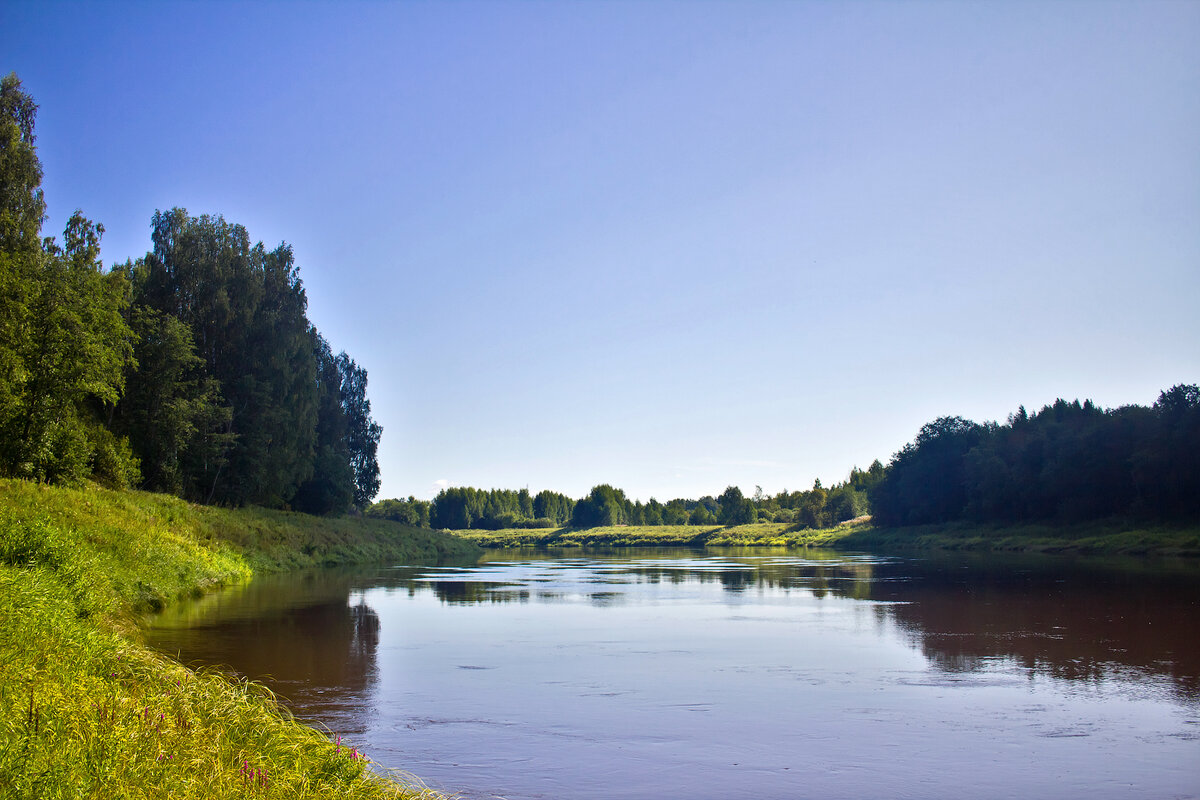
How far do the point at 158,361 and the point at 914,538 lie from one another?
6836cm

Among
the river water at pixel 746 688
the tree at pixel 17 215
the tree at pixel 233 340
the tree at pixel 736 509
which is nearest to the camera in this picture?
the river water at pixel 746 688

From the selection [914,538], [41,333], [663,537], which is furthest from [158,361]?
[663,537]

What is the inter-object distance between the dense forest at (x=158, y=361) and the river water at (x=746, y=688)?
28.6 ft

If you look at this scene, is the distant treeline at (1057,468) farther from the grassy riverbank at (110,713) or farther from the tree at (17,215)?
the tree at (17,215)

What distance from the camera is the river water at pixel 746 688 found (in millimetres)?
8438

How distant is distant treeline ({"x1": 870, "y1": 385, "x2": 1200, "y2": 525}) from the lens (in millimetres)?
53906

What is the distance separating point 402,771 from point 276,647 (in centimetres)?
887

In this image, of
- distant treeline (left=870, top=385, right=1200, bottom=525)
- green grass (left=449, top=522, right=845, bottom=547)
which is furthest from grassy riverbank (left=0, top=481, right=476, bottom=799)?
green grass (left=449, top=522, right=845, bottom=547)

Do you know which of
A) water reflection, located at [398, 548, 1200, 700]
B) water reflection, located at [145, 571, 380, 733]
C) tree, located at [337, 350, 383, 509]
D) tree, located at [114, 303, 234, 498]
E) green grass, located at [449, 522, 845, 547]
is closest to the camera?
water reflection, located at [145, 571, 380, 733]

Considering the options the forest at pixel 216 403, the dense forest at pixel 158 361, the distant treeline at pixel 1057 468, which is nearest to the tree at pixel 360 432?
the forest at pixel 216 403

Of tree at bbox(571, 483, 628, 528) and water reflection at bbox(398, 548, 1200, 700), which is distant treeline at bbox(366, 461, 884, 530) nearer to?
tree at bbox(571, 483, 628, 528)

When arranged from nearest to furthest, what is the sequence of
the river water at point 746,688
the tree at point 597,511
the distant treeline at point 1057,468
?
the river water at point 746,688 → the distant treeline at point 1057,468 → the tree at point 597,511

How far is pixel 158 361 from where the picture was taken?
36.5m

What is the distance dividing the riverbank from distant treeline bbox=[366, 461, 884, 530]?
783 inches
